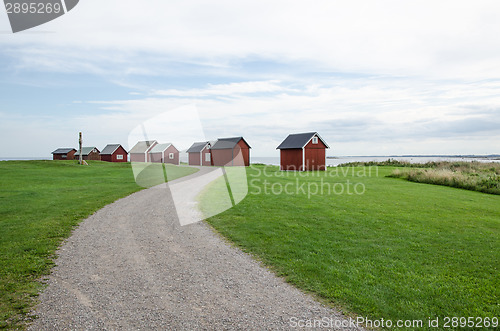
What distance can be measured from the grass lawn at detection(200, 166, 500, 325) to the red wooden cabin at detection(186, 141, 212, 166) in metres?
45.5

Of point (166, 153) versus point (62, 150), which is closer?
point (166, 153)

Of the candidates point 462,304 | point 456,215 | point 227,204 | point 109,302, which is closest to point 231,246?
point 109,302

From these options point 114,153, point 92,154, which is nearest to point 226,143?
point 114,153

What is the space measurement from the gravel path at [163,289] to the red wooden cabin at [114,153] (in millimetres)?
78557

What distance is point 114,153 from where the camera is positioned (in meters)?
83.4

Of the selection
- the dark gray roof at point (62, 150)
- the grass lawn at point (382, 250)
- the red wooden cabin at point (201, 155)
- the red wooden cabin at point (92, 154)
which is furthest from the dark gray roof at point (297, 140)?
the dark gray roof at point (62, 150)

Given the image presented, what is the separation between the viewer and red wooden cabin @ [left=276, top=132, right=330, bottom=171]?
1796 inches

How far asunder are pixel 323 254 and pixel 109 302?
5962mm

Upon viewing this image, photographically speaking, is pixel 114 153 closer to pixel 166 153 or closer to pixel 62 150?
pixel 166 153

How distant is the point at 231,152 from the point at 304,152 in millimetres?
18058

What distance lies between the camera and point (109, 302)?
620 cm

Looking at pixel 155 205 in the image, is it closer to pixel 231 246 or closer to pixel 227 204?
pixel 227 204

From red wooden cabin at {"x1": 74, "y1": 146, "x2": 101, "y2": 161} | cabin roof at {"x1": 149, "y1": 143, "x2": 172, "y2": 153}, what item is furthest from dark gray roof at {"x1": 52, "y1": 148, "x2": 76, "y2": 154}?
cabin roof at {"x1": 149, "y1": 143, "x2": 172, "y2": 153}

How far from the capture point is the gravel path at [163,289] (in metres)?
5.55
